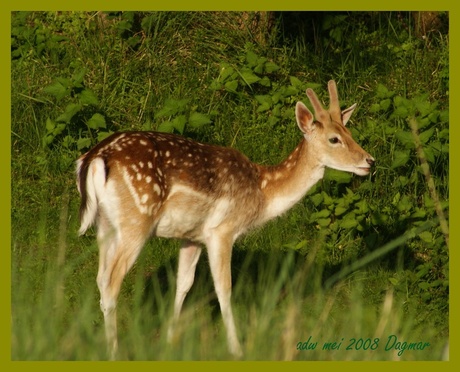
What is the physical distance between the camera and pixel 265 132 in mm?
9609

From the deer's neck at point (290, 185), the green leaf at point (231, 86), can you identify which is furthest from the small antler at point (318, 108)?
the green leaf at point (231, 86)

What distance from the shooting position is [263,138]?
9570 mm

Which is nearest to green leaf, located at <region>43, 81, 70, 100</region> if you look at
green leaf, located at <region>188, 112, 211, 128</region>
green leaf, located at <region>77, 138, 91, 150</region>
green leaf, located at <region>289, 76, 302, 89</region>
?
green leaf, located at <region>77, 138, 91, 150</region>

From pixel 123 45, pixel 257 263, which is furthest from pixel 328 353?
pixel 123 45

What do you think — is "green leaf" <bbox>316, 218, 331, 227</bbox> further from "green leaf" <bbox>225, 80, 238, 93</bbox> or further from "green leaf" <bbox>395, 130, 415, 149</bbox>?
"green leaf" <bbox>225, 80, 238, 93</bbox>

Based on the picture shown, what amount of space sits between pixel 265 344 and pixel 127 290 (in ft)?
7.83

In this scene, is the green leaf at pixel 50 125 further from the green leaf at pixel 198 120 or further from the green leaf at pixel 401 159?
the green leaf at pixel 401 159

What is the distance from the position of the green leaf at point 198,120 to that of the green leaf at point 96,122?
72 cm

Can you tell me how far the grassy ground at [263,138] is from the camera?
7891 mm

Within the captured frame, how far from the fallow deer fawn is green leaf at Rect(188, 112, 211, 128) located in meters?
1.41

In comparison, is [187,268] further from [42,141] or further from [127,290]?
[42,141]

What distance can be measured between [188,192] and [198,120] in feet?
6.65

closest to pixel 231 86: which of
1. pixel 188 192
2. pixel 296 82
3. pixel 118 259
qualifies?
pixel 296 82

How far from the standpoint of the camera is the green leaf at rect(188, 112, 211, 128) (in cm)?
923
